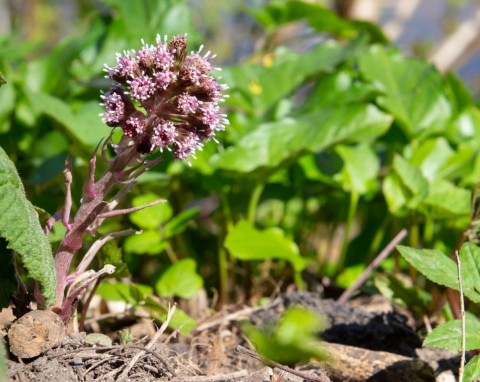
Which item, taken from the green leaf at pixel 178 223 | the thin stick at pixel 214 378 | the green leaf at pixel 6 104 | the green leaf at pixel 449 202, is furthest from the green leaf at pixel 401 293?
the green leaf at pixel 6 104

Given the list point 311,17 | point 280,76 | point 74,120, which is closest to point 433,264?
point 74,120

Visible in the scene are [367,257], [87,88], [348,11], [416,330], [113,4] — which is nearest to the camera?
[416,330]

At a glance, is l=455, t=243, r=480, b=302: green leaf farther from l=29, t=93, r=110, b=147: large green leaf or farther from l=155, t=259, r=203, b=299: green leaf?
l=29, t=93, r=110, b=147: large green leaf

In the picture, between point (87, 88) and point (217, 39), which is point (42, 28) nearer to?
point (217, 39)

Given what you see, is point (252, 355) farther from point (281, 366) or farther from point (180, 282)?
point (180, 282)

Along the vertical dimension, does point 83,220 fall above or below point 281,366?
above

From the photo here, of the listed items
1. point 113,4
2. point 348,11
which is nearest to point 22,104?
point 113,4

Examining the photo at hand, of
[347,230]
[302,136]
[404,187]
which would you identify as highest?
[302,136]
